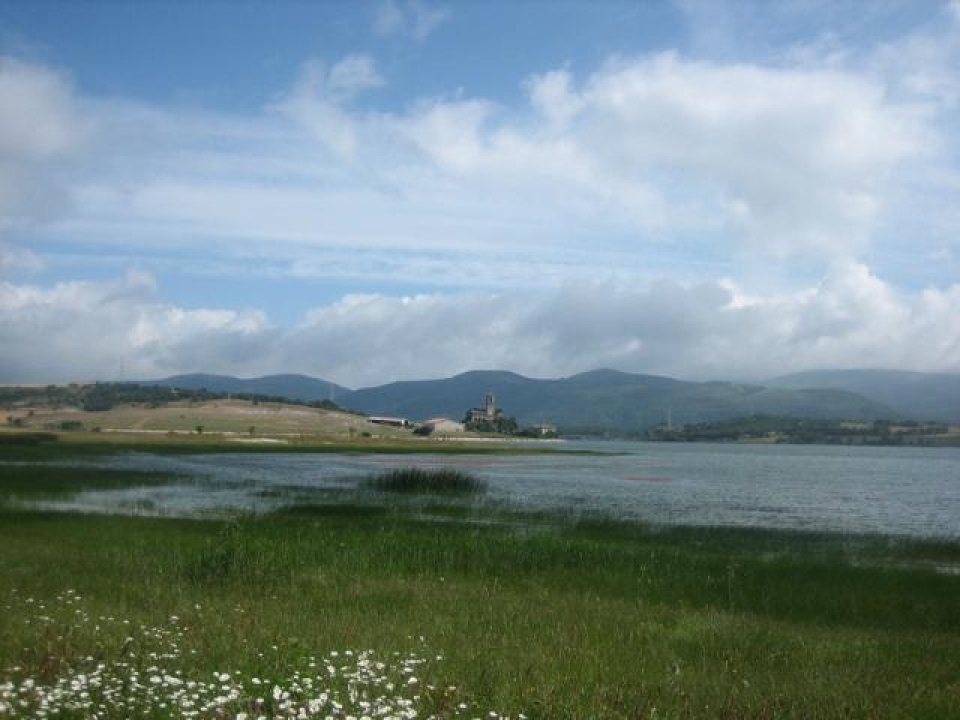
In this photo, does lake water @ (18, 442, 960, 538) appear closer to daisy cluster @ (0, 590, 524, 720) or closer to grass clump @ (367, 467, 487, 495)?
grass clump @ (367, 467, 487, 495)

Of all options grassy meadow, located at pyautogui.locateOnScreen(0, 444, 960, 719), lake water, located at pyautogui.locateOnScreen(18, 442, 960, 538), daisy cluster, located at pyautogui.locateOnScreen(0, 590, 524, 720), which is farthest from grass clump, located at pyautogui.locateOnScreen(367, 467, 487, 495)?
daisy cluster, located at pyautogui.locateOnScreen(0, 590, 524, 720)

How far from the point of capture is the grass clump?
64438mm

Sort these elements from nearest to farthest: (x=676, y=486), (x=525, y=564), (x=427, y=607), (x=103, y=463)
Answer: (x=427, y=607)
(x=525, y=564)
(x=676, y=486)
(x=103, y=463)

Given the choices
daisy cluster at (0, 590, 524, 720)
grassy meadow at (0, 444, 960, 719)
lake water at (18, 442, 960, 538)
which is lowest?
lake water at (18, 442, 960, 538)

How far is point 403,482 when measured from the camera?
2650 inches

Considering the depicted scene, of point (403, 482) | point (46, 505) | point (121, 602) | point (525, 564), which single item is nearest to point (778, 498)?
point (403, 482)

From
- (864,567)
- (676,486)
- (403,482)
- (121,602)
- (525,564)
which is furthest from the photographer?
(676,486)

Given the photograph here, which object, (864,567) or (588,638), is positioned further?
(864,567)

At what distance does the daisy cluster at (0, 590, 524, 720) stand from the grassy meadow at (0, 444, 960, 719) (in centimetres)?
5

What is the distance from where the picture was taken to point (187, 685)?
35.7ft

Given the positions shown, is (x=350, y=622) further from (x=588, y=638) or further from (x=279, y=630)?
(x=588, y=638)

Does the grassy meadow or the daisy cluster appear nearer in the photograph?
the daisy cluster

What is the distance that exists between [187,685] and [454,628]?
6642 mm

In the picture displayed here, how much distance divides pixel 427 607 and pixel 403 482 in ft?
160
